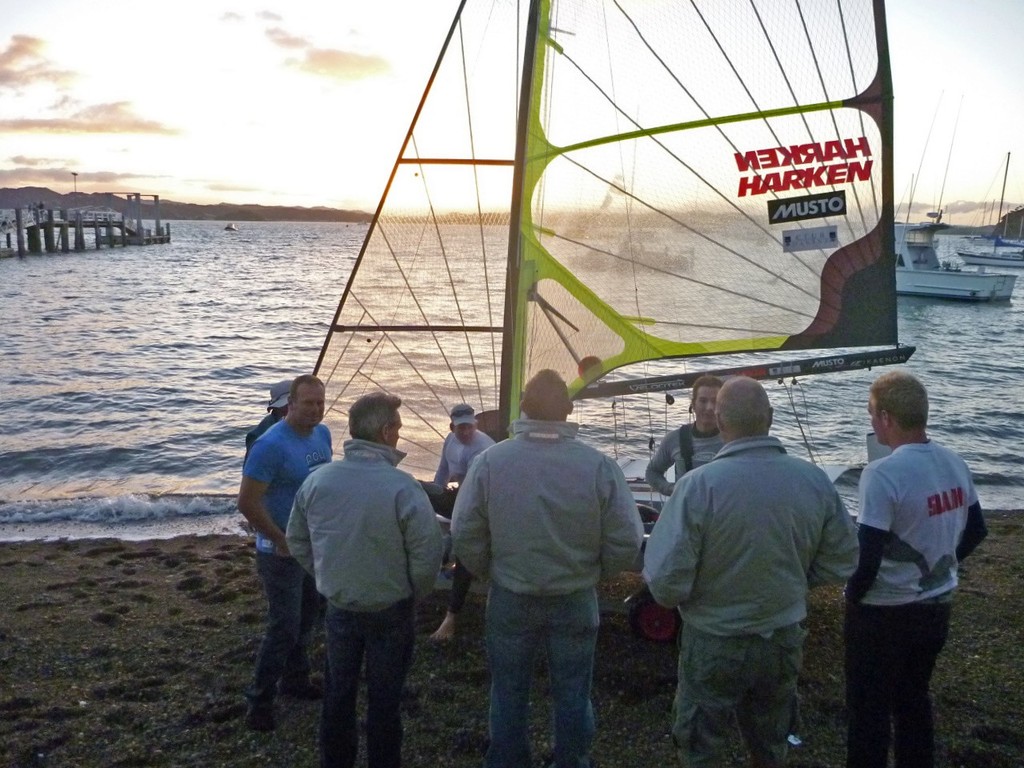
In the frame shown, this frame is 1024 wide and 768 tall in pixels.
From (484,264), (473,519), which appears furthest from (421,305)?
(473,519)

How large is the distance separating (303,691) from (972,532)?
3.08 meters

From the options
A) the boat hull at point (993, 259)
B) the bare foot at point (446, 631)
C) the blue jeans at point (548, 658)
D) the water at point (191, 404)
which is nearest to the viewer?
the blue jeans at point (548, 658)

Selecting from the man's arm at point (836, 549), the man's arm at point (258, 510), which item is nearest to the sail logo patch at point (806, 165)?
the man's arm at point (836, 549)

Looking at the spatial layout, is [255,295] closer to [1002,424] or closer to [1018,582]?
[1002,424]

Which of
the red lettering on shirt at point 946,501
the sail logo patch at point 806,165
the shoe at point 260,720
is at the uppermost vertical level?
the sail logo patch at point 806,165

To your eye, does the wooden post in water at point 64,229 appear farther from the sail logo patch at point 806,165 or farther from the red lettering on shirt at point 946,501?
the red lettering on shirt at point 946,501

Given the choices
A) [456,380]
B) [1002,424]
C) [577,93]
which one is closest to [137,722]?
[456,380]

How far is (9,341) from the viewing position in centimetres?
2369

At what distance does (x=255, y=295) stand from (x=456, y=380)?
3672 centimetres

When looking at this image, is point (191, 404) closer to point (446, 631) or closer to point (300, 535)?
point (446, 631)

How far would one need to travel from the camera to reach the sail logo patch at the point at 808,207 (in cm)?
562

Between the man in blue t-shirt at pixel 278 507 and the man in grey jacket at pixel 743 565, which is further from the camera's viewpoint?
the man in blue t-shirt at pixel 278 507

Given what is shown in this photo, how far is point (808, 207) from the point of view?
5.64 m

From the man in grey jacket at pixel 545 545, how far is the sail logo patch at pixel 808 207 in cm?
310
